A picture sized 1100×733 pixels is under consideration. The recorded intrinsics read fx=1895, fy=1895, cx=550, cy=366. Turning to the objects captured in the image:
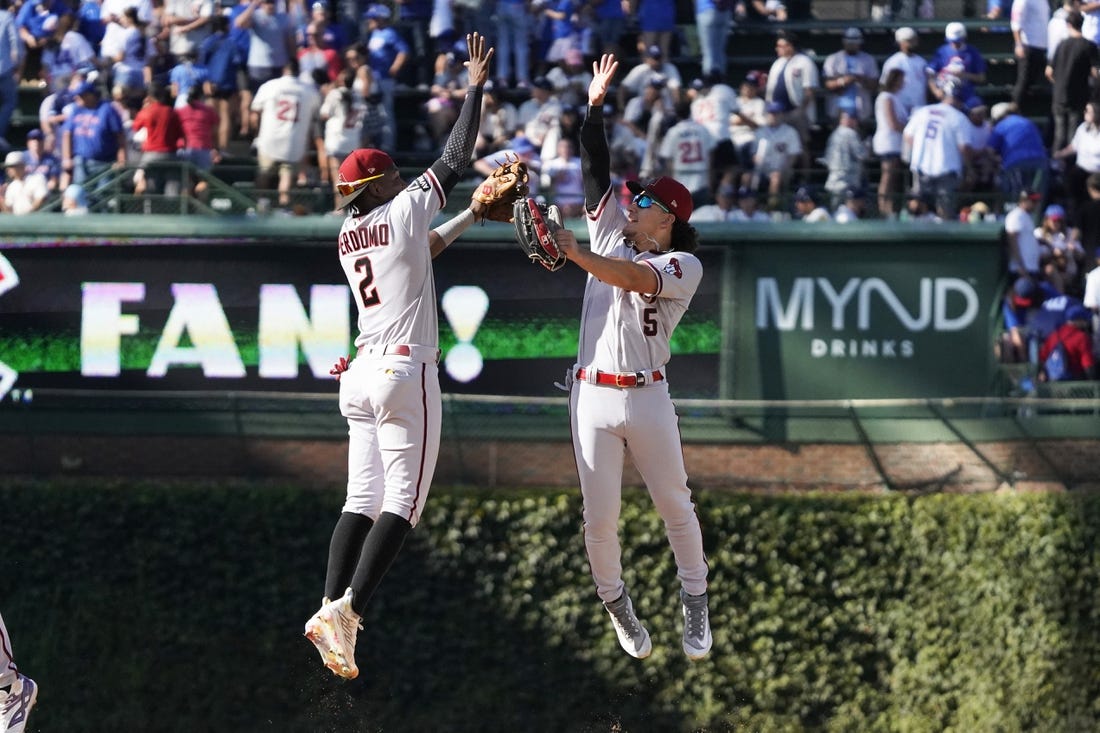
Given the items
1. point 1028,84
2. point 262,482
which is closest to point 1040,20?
point 1028,84

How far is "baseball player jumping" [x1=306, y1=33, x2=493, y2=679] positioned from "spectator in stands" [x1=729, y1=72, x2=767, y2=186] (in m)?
7.64

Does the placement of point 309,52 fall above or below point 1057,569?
above

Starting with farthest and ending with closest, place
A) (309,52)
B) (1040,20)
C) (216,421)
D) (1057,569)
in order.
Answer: (1040,20), (309,52), (216,421), (1057,569)

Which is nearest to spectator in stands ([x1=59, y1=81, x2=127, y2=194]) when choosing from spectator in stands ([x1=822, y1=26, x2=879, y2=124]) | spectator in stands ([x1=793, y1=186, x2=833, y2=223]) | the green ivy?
the green ivy

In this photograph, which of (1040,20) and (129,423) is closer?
(129,423)

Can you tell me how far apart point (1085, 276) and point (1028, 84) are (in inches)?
109

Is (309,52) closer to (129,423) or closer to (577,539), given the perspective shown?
(129,423)

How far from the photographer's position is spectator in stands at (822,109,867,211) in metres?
16.1

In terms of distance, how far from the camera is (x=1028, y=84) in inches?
727

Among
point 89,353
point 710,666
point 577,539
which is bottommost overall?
point 710,666

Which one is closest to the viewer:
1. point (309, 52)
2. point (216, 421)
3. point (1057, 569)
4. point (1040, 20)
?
point (1057, 569)

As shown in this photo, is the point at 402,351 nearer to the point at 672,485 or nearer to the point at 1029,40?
the point at 672,485

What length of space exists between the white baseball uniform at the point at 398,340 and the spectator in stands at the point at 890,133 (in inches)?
324

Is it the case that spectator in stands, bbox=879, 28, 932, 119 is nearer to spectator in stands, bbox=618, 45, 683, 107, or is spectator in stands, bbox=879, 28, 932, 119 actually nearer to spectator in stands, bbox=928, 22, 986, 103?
spectator in stands, bbox=928, 22, 986, 103
